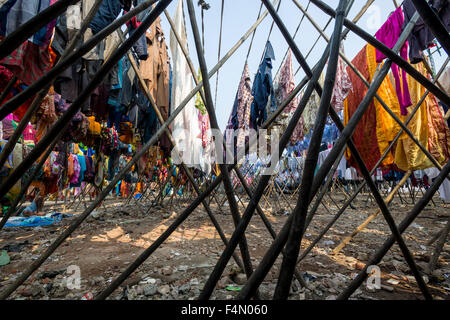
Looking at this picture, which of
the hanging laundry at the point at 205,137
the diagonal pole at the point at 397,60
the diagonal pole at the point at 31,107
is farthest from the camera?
the hanging laundry at the point at 205,137

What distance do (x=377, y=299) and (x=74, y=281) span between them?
10.8 feet

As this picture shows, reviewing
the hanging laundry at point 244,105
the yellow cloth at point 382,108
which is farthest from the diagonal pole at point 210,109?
the hanging laundry at point 244,105

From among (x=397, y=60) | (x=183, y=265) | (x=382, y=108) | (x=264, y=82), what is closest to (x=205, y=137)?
(x=264, y=82)

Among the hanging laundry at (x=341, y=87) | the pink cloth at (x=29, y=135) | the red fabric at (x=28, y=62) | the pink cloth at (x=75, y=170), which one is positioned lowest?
the pink cloth at (x=75, y=170)

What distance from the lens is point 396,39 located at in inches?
104

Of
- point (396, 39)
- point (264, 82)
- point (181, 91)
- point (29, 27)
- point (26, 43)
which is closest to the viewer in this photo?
point (29, 27)

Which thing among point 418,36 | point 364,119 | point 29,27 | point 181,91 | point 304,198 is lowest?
point 304,198

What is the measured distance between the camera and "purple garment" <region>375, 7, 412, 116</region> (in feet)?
8.72

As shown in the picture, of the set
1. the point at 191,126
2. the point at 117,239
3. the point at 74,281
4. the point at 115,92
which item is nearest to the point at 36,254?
the point at 117,239

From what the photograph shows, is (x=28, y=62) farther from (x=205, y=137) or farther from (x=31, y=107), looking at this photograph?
(x=205, y=137)

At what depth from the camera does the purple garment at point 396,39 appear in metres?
2.66

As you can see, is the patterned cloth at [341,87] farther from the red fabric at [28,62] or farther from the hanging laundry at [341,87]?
the red fabric at [28,62]

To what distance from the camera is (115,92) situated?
3.12 m

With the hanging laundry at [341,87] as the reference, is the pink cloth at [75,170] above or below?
below
